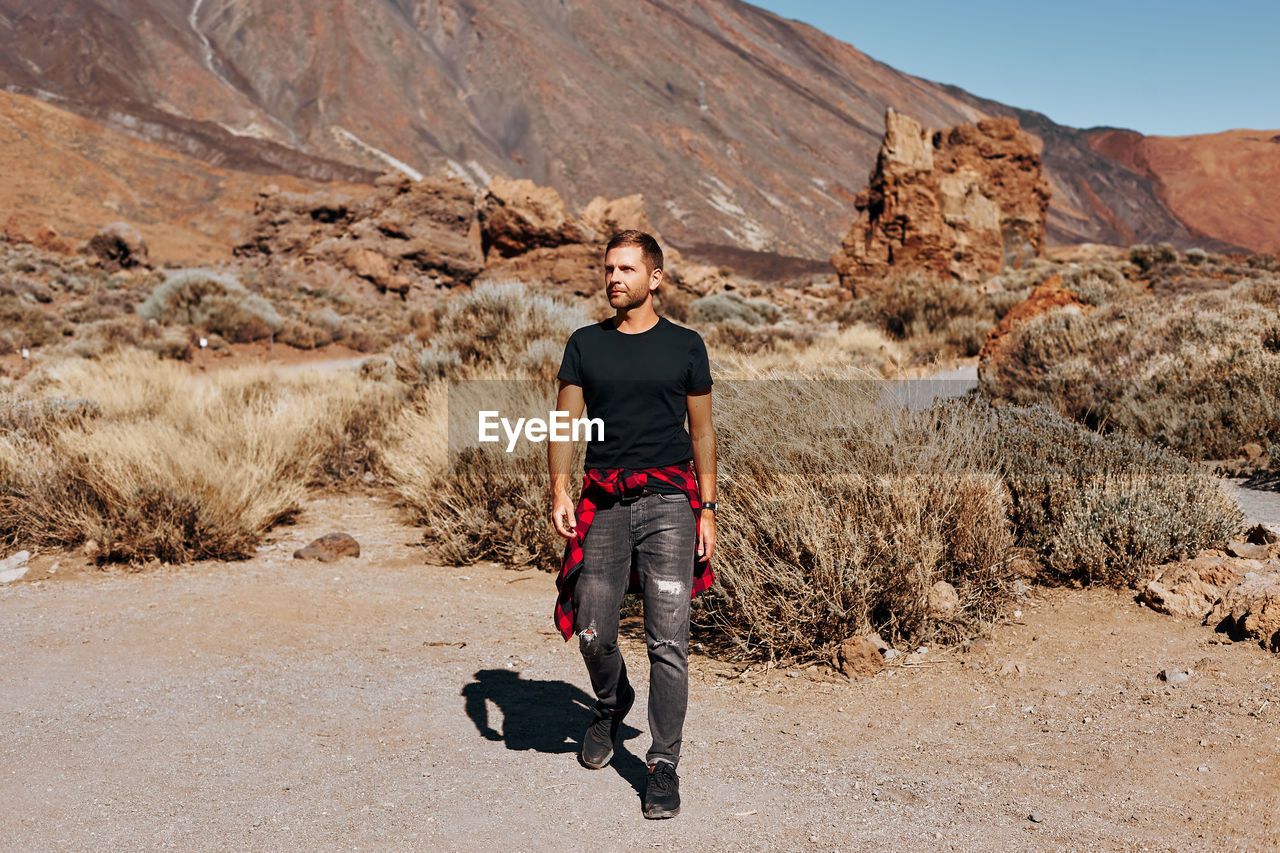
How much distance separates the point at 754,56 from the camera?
420 feet

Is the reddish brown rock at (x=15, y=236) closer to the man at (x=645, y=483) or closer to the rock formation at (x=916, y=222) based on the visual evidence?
the rock formation at (x=916, y=222)

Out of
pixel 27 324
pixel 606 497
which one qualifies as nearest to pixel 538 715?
Answer: pixel 606 497

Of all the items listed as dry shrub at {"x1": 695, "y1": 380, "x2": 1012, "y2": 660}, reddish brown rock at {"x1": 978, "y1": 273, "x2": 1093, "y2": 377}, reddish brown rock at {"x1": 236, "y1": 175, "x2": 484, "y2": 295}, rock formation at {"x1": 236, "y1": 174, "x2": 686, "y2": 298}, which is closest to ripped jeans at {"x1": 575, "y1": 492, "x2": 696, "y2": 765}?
dry shrub at {"x1": 695, "y1": 380, "x2": 1012, "y2": 660}

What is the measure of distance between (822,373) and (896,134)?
20.7 metres

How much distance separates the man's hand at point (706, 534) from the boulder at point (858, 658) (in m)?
1.49

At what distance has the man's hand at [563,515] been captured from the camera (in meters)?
2.69

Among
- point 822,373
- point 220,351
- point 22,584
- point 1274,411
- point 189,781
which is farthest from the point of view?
point 220,351

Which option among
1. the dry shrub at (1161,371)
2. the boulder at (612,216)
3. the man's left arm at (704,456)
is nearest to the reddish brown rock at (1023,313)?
the dry shrub at (1161,371)

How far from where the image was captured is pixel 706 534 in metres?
2.76

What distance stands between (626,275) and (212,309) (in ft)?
57.5

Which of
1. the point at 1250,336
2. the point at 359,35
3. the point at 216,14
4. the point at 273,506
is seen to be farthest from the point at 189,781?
the point at 216,14

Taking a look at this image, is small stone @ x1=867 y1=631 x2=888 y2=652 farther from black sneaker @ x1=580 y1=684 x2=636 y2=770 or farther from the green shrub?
the green shrub

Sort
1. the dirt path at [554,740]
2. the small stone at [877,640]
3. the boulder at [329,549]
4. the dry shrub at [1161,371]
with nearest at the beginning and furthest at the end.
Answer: the dirt path at [554,740], the small stone at [877,640], the boulder at [329,549], the dry shrub at [1161,371]

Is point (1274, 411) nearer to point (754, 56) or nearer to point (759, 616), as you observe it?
point (759, 616)
